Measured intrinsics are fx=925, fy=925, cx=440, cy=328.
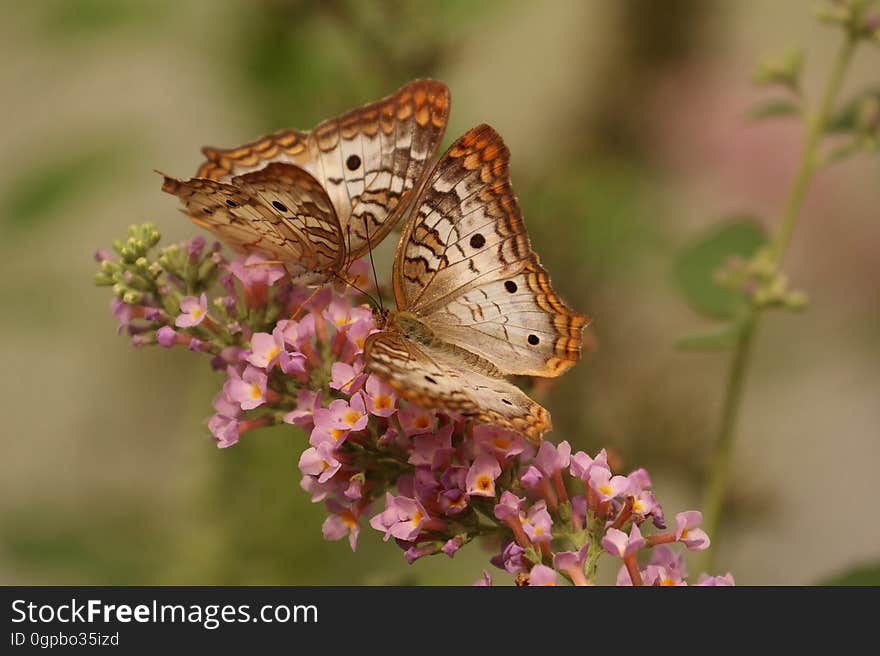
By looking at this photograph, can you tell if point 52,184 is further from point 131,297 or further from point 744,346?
point 744,346

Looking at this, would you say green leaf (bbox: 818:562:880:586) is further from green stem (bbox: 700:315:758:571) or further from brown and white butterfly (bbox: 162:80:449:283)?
brown and white butterfly (bbox: 162:80:449:283)

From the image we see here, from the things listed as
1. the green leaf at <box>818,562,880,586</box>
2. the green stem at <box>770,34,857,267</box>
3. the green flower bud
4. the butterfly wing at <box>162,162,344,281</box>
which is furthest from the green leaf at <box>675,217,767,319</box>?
the green flower bud

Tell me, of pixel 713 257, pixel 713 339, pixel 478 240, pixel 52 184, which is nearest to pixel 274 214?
pixel 478 240

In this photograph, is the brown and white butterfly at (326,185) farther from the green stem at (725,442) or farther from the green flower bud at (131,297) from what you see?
the green stem at (725,442)

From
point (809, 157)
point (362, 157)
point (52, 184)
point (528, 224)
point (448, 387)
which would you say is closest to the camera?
point (448, 387)

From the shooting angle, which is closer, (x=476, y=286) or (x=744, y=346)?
(x=476, y=286)

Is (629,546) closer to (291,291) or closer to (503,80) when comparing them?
(291,291)

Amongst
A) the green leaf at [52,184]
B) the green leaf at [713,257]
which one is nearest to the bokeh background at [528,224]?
the green leaf at [52,184]

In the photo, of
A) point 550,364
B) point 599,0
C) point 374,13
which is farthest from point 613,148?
point 550,364
